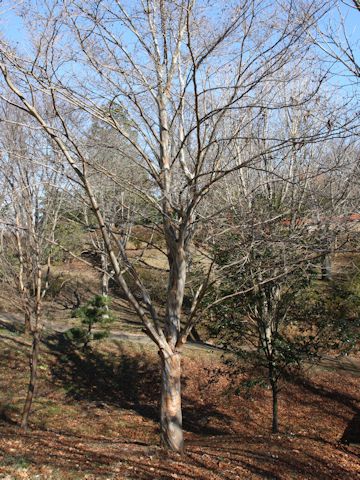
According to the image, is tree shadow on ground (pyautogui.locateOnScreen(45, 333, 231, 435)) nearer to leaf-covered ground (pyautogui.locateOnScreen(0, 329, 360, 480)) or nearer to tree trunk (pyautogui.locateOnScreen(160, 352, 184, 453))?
leaf-covered ground (pyautogui.locateOnScreen(0, 329, 360, 480))

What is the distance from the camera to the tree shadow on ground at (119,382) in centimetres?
1201

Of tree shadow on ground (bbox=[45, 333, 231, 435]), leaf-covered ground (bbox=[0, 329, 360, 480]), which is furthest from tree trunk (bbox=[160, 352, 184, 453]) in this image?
tree shadow on ground (bbox=[45, 333, 231, 435])

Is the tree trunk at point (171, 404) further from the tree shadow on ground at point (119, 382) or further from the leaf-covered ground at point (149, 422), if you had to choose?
the tree shadow on ground at point (119, 382)

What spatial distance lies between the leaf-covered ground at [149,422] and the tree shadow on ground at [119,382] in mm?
31

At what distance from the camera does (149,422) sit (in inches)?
436

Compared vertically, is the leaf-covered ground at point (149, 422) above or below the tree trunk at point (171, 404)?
below

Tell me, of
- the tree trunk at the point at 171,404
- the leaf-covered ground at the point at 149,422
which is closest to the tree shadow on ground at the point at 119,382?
the leaf-covered ground at the point at 149,422

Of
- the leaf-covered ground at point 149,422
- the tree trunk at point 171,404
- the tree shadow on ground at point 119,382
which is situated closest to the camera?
the leaf-covered ground at point 149,422

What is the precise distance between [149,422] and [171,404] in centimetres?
532

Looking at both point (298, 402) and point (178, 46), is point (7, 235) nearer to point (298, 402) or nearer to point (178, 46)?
point (178, 46)

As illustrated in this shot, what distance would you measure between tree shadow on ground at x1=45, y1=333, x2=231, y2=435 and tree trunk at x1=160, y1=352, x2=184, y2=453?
16.6 ft

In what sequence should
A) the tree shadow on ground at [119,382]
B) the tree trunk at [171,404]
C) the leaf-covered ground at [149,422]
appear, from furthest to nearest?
the tree shadow on ground at [119,382]
the tree trunk at [171,404]
the leaf-covered ground at [149,422]

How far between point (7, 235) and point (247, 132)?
18.0 ft

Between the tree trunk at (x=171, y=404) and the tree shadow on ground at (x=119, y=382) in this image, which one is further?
the tree shadow on ground at (x=119, y=382)
